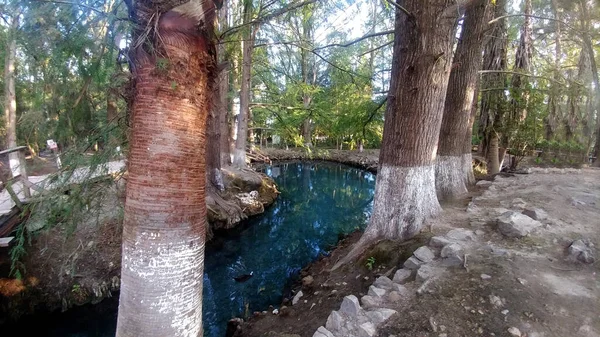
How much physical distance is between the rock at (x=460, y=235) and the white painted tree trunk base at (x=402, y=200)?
1.46 ft

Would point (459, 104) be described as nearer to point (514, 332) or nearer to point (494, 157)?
point (514, 332)

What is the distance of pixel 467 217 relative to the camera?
4570 millimetres

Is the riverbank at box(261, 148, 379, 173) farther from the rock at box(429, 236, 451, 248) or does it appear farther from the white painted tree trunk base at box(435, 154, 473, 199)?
the rock at box(429, 236, 451, 248)

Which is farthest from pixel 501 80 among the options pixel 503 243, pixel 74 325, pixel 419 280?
pixel 74 325

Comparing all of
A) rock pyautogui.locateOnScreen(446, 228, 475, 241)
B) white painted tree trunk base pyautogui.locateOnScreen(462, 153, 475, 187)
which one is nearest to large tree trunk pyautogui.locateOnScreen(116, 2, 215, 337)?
rock pyautogui.locateOnScreen(446, 228, 475, 241)

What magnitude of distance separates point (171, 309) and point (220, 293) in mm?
3939

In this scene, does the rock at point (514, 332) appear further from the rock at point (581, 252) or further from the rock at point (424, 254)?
the rock at point (581, 252)

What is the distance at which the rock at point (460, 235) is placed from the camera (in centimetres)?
374

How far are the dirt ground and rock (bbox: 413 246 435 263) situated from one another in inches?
10.4

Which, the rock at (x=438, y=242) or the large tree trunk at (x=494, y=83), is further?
the large tree trunk at (x=494, y=83)

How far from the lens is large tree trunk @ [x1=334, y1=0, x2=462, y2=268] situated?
3807 millimetres

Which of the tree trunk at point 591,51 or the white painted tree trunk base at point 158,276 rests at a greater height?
the tree trunk at point 591,51

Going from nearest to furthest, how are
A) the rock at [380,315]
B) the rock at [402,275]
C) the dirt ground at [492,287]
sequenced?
the dirt ground at [492,287] < the rock at [380,315] < the rock at [402,275]

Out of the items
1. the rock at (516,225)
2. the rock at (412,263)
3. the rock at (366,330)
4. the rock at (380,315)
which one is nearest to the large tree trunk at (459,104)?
the rock at (516,225)
